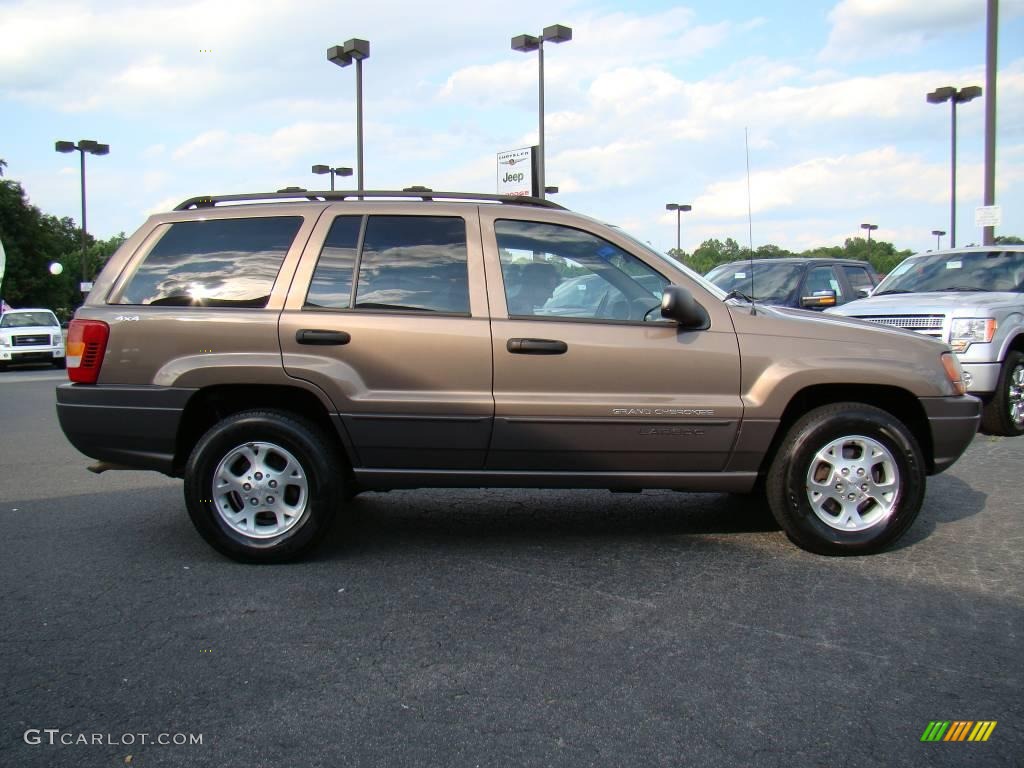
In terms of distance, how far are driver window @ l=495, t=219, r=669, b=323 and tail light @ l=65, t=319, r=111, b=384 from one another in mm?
2085

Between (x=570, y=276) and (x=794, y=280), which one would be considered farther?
(x=794, y=280)

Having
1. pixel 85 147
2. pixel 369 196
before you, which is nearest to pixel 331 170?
pixel 85 147

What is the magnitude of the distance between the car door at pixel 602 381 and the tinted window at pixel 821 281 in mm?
7856

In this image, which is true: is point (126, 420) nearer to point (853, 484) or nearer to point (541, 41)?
point (853, 484)

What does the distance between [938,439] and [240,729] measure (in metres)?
3.72

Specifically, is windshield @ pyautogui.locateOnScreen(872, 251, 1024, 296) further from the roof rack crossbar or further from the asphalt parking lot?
the roof rack crossbar

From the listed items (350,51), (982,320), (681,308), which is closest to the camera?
(681,308)

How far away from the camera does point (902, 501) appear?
183 inches

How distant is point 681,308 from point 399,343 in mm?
1401

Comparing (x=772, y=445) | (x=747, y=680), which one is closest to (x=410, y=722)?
(x=747, y=680)

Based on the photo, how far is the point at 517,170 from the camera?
22.7 metres

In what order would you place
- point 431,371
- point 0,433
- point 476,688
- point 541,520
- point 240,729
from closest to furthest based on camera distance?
1. point 240,729
2. point 476,688
3. point 431,371
4. point 541,520
5. point 0,433

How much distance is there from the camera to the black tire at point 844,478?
462cm

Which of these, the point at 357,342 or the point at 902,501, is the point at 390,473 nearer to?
the point at 357,342
